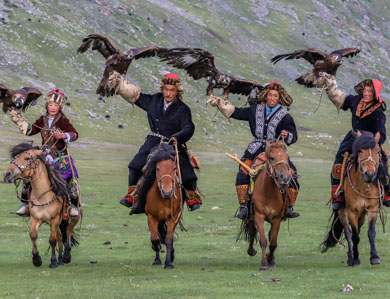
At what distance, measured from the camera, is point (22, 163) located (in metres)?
13.6

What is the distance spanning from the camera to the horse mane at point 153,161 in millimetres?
Answer: 13445

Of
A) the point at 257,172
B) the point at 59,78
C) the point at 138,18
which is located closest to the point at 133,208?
the point at 257,172

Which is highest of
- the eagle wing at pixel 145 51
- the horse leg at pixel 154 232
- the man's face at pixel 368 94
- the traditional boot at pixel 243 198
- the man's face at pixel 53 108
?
the man's face at pixel 368 94

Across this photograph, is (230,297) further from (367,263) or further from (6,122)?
(6,122)

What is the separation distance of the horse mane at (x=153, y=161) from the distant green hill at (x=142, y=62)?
3021 inches

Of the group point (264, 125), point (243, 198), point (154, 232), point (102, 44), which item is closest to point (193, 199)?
point (243, 198)

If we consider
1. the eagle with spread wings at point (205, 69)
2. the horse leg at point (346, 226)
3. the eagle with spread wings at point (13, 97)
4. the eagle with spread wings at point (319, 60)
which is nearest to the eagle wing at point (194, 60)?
the eagle with spread wings at point (205, 69)

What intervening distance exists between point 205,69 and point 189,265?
13.2 feet

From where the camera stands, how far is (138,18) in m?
169

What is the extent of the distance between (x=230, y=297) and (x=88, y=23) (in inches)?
5904

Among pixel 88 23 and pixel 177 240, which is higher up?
pixel 177 240

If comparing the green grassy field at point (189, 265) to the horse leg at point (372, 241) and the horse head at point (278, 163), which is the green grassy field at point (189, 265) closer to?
the horse leg at point (372, 241)

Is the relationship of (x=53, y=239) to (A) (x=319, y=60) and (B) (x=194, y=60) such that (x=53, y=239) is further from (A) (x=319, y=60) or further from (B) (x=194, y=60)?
(A) (x=319, y=60)

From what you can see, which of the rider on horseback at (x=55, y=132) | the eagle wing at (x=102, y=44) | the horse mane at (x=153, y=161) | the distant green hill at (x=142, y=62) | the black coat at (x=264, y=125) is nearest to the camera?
the horse mane at (x=153, y=161)
